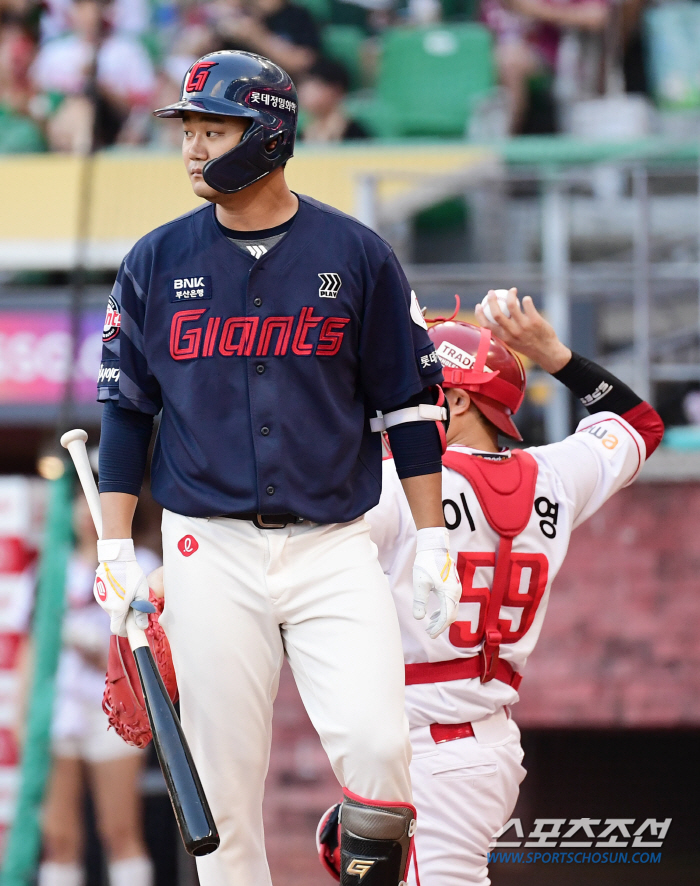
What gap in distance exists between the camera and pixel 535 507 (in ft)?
9.27

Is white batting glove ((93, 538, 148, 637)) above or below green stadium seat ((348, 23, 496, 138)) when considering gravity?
below

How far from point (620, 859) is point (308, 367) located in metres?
1.93

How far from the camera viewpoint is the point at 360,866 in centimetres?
220

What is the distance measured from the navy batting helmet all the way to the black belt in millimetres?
626

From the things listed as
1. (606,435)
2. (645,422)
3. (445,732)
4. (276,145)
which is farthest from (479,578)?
(276,145)

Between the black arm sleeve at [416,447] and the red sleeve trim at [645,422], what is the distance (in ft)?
2.84

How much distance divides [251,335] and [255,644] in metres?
0.59

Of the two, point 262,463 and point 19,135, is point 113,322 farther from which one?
point 19,135

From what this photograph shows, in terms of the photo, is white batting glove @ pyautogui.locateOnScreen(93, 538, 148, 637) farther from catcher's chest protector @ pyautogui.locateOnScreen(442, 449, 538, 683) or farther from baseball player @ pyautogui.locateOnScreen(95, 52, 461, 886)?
catcher's chest protector @ pyautogui.locateOnScreen(442, 449, 538, 683)

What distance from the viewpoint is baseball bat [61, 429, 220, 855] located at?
2.09 meters

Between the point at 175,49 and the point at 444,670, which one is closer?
the point at 444,670

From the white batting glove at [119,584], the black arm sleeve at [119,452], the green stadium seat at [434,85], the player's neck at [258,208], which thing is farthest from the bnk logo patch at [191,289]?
the green stadium seat at [434,85]

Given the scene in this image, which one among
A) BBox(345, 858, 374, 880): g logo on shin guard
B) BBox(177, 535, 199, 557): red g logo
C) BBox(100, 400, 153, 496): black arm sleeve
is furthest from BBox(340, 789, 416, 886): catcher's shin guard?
BBox(100, 400, 153, 496): black arm sleeve

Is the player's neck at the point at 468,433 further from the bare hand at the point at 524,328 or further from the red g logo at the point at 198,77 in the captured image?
the red g logo at the point at 198,77
